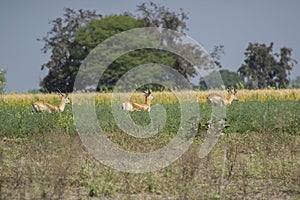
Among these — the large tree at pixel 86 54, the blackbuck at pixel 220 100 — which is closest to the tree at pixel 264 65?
the large tree at pixel 86 54

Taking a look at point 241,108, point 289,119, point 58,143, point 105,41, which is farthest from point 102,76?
point 58,143

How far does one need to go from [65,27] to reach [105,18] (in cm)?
601

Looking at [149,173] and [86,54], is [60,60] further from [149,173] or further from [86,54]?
[149,173]

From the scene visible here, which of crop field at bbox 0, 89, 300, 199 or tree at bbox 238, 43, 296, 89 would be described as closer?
crop field at bbox 0, 89, 300, 199

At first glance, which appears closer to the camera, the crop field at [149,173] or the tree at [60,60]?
the crop field at [149,173]

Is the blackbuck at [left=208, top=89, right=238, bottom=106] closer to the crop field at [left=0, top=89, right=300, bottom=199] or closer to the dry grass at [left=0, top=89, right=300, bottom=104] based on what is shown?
the dry grass at [left=0, top=89, right=300, bottom=104]

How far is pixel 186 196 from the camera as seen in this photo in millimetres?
7742

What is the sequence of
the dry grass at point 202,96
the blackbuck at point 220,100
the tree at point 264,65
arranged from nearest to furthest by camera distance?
1. the blackbuck at point 220,100
2. the dry grass at point 202,96
3. the tree at point 264,65

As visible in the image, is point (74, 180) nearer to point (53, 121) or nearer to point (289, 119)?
point (53, 121)

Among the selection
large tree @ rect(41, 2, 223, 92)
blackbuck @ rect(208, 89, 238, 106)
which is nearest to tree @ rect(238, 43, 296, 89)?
large tree @ rect(41, 2, 223, 92)

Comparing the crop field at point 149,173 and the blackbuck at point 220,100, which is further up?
the blackbuck at point 220,100

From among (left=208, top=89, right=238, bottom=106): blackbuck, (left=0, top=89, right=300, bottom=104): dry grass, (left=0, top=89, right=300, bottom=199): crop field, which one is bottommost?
(left=0, top=89, right=300, bottom=199): crop field

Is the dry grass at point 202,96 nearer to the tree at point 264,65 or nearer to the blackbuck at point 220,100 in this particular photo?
the blackbuck at point 220,100

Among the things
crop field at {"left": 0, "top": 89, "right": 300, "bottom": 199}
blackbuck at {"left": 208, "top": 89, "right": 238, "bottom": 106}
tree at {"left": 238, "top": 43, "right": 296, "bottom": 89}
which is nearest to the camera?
crop field at {"left": 0, "top": 89, "right": 300, "bottom": 199}
